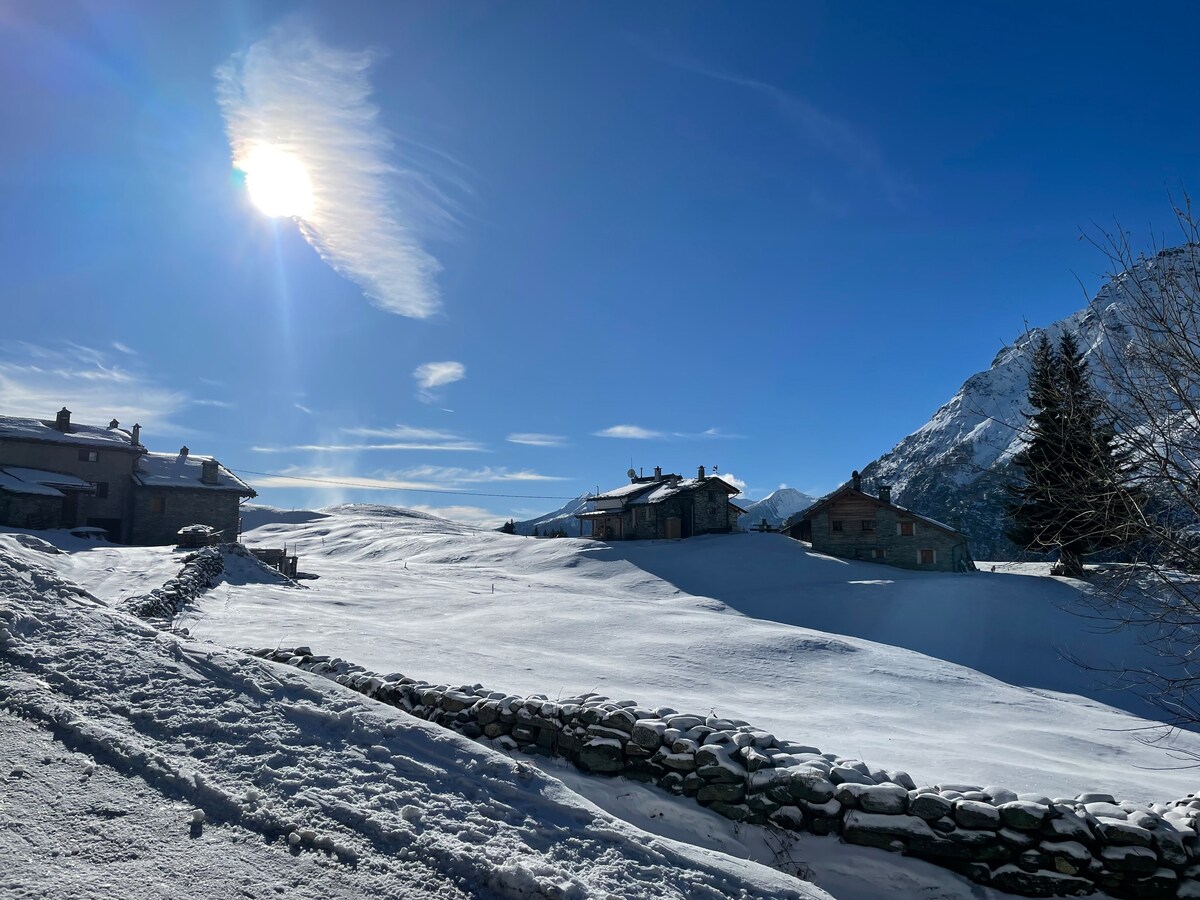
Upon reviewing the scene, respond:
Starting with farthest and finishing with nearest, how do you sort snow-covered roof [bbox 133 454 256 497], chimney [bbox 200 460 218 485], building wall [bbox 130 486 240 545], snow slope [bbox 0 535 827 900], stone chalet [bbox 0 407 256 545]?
1. chimney [bbox 200 460 218 485]
2. snow-covered roof [bbox 133 454 256 497]
3. building wall [bbox 130 486 240 545]
4. stone chalet [bbox 0 407 256 545]
5. snow slope [bbox 0 535 827 900]

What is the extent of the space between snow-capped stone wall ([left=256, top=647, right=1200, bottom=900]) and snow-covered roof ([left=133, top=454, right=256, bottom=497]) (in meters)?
41.7

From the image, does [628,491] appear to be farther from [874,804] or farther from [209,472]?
[874,804]

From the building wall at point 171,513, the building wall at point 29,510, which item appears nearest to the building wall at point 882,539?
the building wall at point 171,513

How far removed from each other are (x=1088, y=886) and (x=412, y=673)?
854cm

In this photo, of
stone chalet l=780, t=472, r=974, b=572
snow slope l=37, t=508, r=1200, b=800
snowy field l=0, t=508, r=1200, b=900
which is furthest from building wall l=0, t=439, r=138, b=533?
stone chalet l=780, t=472, r=974, b=572

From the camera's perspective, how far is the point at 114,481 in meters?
41.7

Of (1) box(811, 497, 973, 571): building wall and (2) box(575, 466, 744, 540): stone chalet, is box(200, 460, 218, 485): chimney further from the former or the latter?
(1) box(811, 497, 973, 571): building wall

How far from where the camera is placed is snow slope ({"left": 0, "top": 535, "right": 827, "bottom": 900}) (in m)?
3.84

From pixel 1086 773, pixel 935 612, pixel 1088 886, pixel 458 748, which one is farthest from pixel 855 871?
pixel 935 612

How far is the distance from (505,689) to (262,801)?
5816 mm

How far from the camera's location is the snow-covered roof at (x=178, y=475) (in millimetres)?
41625

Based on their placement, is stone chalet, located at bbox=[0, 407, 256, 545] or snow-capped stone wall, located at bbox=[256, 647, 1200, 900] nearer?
snow-capped stone wall, located at bbox=[256, 647, 1200, 900]

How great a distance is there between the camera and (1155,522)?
23.2 feet

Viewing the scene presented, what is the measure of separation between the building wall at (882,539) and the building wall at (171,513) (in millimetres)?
37307
